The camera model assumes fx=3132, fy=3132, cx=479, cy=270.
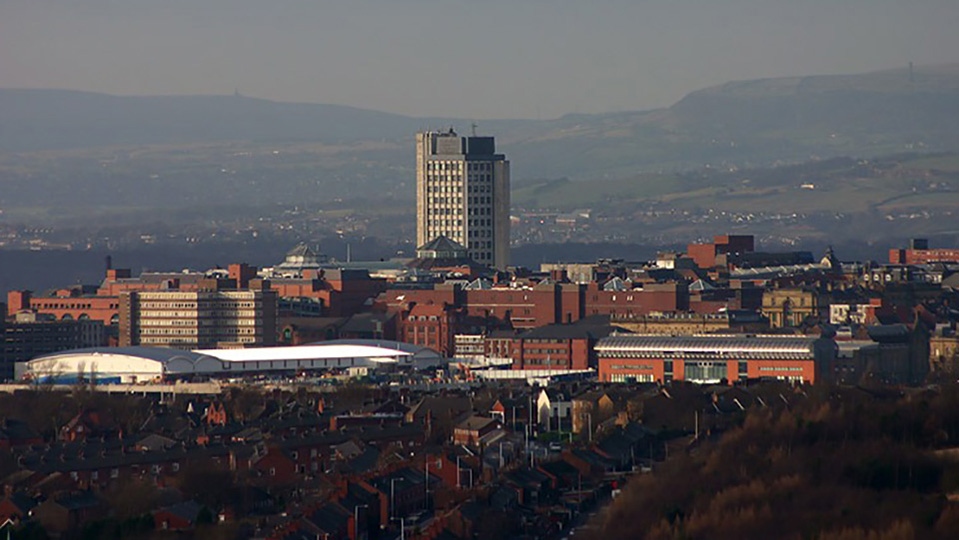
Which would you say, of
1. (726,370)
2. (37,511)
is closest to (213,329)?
(726,370)

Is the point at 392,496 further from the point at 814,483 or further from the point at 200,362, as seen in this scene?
the point at 200,362

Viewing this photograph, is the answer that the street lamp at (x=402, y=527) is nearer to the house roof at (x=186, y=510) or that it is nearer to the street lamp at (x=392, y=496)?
the street lamp at (x=392, y=496)

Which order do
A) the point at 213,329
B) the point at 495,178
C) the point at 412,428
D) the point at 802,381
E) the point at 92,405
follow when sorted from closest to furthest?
the point at 412,428 < the point at 92,405 < the point at 802,381 < the point at 213,329 < the point at 495,178

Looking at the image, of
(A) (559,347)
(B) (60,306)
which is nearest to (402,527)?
(A) (559,347)

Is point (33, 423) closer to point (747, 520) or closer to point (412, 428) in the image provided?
Result: point (412, 428)

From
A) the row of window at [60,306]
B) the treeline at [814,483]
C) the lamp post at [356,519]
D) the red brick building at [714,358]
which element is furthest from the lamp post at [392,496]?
the row of window at [60,306]

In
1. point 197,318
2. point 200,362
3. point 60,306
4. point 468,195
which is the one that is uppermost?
point 468,195
